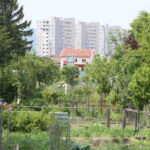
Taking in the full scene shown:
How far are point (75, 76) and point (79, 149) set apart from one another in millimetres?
31441

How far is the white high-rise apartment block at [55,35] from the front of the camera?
488 feet

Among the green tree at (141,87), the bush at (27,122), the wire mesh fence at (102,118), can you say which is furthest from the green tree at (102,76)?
the bush at (27,122)

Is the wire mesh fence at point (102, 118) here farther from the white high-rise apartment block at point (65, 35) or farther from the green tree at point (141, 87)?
the white high-rise apartment block at point (65, 35)

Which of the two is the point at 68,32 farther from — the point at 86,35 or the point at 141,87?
the point at 141,87

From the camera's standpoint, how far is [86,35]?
153875mm

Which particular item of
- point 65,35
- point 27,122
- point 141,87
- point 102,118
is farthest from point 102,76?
point 65,35

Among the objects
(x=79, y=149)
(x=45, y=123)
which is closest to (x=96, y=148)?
(x=79, y=149)

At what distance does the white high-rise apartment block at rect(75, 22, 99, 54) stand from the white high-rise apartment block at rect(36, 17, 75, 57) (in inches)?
86.8

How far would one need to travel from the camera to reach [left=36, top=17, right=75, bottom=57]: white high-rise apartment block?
14875 centimetres

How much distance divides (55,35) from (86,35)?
41.2 ft

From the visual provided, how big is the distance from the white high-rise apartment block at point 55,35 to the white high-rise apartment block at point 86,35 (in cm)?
221

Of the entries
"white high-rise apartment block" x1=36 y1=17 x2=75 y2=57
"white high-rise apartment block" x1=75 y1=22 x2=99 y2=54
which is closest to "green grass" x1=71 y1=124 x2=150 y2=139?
"white high-rise apartment block" x1=36 y1=17 x2=75 y2=57

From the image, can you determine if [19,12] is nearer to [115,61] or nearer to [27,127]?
[115,61]

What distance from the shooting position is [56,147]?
7395mm
